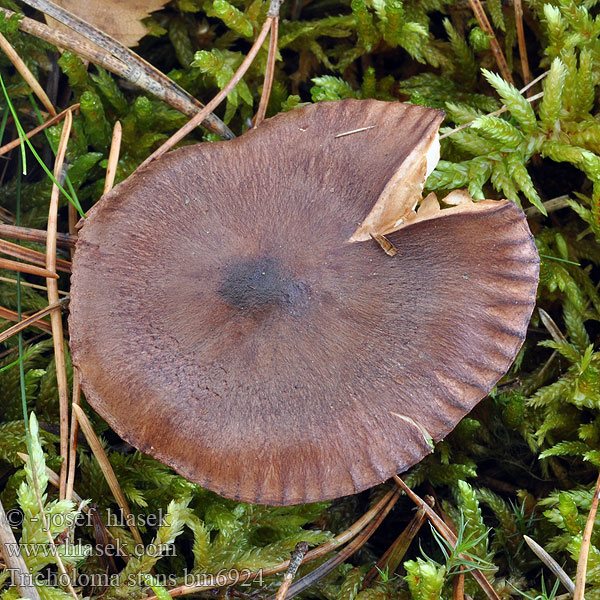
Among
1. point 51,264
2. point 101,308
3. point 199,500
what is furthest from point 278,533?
point 51,264

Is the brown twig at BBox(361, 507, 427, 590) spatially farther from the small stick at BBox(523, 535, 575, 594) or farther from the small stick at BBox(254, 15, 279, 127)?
the small stick at BBox(254, 15, 279, 127)

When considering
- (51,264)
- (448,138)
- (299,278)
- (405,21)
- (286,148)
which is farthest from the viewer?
(405,21)

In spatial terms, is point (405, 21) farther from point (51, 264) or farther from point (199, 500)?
point (199, 500)

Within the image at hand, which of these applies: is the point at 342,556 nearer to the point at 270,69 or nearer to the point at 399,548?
the point at 399,548

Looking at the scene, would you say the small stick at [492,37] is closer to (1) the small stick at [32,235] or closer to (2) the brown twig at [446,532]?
(2) the brown twig at [446,532]

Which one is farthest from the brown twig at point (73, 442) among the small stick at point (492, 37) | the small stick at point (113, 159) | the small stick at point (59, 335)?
the small stick at point (492, 37)

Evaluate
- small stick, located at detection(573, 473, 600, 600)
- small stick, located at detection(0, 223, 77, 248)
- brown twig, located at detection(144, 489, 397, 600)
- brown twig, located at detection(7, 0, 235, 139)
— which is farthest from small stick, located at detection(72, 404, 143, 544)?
small stick, located at detection(573, 473, 600, 600)
